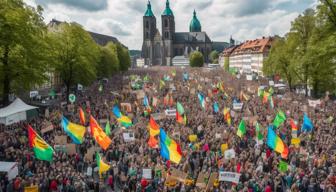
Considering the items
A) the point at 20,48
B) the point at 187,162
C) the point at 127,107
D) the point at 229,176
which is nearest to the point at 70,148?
the point at 187,162

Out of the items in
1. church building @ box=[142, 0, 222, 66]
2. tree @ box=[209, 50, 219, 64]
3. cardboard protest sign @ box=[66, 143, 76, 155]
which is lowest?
cardboard protest sign @ box=[66, 143, 76, 155]

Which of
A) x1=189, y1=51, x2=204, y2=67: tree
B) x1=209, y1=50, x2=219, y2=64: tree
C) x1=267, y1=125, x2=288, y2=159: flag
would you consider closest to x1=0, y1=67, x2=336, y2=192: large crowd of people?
x1=267, y1=125, x2=288, y2=159: flag

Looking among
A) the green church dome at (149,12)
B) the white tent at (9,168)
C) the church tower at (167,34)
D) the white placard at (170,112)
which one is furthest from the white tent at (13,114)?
the green church dome at (149,12)

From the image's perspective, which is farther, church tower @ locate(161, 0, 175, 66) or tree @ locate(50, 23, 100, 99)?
church tower @ locate(161, 0, 175, 66)

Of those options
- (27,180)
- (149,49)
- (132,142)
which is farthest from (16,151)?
(149,49)

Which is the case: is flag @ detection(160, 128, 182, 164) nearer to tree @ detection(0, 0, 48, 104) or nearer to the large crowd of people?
the large crowd of people

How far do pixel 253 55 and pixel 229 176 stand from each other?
96.9 meters

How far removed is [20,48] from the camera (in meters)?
27.1

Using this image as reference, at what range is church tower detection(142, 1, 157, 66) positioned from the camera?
16088cm

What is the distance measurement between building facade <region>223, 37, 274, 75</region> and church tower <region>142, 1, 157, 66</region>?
117 ft

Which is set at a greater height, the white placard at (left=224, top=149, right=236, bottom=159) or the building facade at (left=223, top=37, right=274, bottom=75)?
the building facade at (left=223, top=37, right=274, bottom=75)

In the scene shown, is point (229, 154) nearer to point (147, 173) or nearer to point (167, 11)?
point (147, 173)

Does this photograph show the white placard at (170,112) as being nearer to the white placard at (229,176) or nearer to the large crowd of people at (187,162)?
the large crowd of people at (187,162)

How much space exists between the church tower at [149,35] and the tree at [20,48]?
5101 inches
